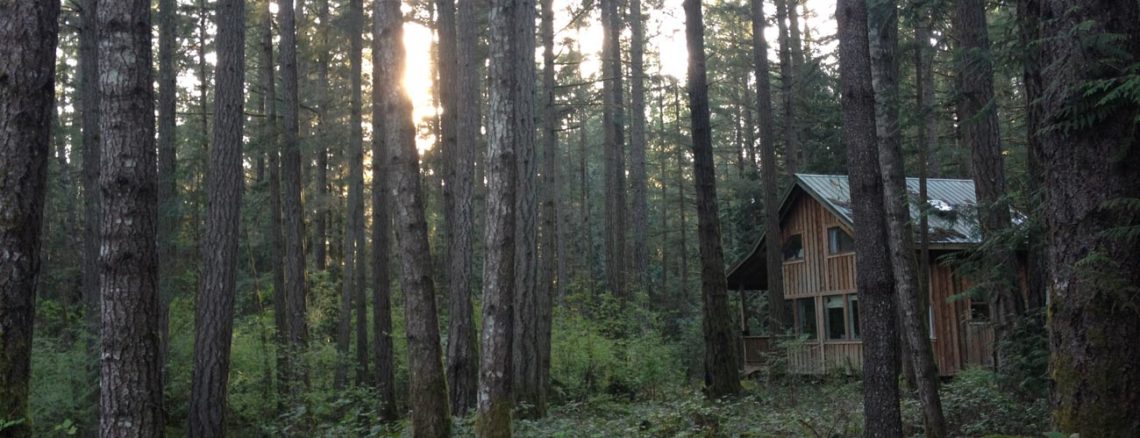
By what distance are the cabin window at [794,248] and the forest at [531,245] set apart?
0.14m

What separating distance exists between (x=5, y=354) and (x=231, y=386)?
1295 centimetres

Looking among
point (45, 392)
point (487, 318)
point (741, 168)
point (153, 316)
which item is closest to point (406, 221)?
point (487, 318)

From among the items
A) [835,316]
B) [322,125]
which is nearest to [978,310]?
[835,316]

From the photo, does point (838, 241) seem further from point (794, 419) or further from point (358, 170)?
point (794, 419)

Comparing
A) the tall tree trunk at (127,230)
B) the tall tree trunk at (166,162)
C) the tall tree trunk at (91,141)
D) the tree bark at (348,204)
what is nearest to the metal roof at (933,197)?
the tree bark at (348,204)

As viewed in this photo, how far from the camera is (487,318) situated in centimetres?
1031

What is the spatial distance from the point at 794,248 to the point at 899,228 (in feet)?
61.3

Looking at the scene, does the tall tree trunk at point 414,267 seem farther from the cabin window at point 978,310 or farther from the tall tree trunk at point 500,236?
the cabin window at point 978,310

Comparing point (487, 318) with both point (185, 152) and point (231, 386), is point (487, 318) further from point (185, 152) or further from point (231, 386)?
point (185, 152)

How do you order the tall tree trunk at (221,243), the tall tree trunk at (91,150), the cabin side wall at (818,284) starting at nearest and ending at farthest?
the tall tree trunk at (221,243) < the tall tree trunk at (91,150) < the cabin side wall at (818,284)

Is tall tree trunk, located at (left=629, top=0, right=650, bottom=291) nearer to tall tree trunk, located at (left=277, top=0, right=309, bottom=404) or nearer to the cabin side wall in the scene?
the cabin side wall

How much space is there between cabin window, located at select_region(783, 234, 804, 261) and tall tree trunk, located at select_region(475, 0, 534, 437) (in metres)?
20.6

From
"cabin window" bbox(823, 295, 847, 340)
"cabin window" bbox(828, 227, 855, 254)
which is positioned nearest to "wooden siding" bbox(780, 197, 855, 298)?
"cabin window" bbox(828, 227, 855, 254)

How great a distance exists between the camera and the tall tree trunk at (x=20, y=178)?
762 centimetres
